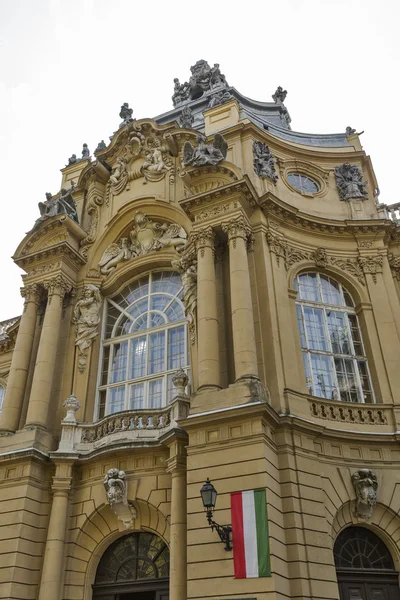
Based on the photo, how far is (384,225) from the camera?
18766 mm

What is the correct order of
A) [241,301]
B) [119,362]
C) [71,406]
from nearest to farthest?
[241,301] → [71,406] → [119,362]

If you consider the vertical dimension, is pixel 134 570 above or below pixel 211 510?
below

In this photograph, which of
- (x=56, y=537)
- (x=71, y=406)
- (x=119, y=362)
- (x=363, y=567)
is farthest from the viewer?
(x=119, y=362)

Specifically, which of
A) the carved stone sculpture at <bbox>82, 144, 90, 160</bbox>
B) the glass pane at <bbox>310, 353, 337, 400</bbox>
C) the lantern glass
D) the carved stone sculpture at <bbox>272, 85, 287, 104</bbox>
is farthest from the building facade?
the carved stone sculpture at <bbox>272, 85, 287, 104</bbox>

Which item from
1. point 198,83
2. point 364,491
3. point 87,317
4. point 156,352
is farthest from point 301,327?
point 198,83

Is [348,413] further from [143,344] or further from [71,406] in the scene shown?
[71,406]

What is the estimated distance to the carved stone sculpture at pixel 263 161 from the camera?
63.0ft

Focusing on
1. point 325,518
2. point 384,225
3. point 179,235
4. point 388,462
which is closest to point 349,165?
point 384,225

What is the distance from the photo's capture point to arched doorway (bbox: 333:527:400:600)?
13.0 meters

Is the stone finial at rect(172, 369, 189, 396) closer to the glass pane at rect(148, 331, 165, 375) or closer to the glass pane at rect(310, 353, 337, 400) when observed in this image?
the glass pane at rect(148, 331, 165, 375)

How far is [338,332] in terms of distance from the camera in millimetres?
17344

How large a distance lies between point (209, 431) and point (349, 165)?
42.0 ft

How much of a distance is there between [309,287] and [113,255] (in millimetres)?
7242

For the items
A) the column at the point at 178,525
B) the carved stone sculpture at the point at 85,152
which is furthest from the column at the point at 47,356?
the carved stone sculpture at the point at 85,152
